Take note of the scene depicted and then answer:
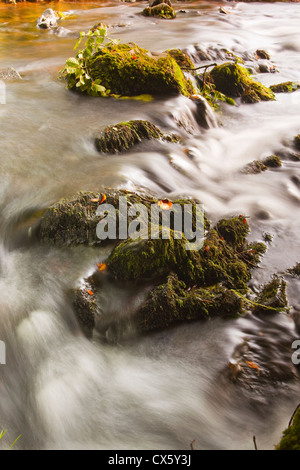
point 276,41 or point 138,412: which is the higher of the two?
point 276,41

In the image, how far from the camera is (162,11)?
45.9 feet

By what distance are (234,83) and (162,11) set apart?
7.82 metres

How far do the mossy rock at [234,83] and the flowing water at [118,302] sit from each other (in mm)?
265

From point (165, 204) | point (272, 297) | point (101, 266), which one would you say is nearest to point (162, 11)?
point (165, 204)

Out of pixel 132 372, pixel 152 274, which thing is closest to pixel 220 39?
pixel 152 274

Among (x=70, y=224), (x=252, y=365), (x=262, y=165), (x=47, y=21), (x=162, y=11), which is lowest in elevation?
(x=252, y=365)

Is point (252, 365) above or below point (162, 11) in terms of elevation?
below

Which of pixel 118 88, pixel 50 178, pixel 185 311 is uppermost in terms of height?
pixel 118 88

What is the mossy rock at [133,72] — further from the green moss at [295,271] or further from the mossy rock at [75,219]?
the green moss at [295,271]

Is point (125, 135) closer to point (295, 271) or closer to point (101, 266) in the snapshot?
point (101, 266)

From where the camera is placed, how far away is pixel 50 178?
4.57 metres

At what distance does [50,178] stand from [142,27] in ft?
32.2

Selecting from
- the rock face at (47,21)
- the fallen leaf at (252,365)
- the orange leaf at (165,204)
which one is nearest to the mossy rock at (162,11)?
the rock face at (47,21)

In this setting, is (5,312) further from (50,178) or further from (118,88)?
(118,88)
